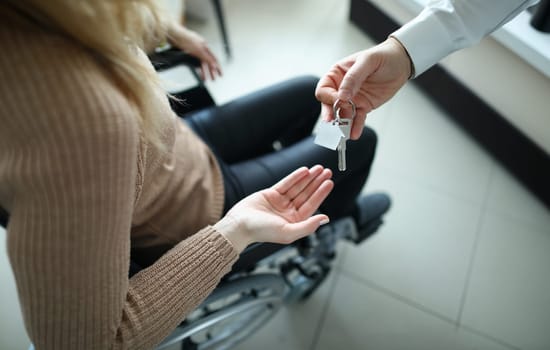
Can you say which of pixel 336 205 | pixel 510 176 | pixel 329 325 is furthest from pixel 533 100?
pixel 329 325

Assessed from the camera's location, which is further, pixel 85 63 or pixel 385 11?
pixel 385 11

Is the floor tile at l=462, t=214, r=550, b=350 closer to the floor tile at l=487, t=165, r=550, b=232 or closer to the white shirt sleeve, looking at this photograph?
the floor tile at l=487, t=165, r=550, b=232

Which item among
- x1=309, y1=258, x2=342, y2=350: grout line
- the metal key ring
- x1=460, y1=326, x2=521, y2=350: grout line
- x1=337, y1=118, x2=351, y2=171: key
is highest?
the metal key ring

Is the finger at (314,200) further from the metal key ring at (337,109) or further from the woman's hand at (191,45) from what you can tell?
the woman's hand at (191,45)

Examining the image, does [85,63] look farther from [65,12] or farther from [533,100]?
[533,100]

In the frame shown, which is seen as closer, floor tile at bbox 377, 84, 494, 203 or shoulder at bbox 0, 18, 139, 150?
shoulder at bbox 0, 18, 139, 150

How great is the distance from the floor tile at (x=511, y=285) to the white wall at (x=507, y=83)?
30cm

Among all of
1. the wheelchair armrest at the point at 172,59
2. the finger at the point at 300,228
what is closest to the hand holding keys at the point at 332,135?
the finger at the point at 300,228

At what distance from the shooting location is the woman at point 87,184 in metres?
0.35

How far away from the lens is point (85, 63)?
366mm

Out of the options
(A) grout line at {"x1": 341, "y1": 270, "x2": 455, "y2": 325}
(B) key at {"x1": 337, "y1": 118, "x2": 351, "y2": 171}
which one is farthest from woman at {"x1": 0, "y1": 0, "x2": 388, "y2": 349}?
(A) grout line at {"x1": 341, "y1": 270, "x2": 455, "y2": 325}

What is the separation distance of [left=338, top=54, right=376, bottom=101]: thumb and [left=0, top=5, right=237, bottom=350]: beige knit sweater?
12.3 inches

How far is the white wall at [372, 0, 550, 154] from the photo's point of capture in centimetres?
109

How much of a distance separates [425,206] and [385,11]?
79 centimetres
